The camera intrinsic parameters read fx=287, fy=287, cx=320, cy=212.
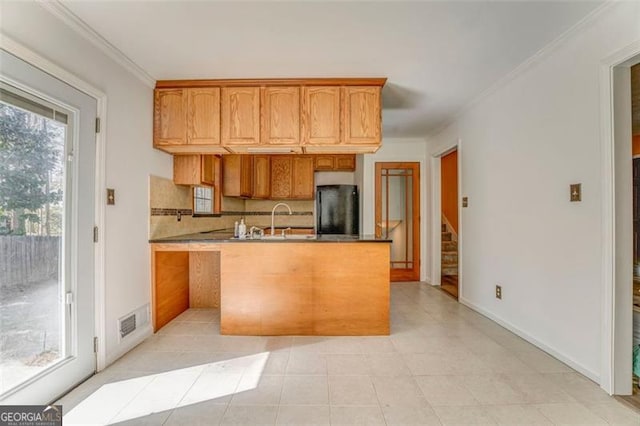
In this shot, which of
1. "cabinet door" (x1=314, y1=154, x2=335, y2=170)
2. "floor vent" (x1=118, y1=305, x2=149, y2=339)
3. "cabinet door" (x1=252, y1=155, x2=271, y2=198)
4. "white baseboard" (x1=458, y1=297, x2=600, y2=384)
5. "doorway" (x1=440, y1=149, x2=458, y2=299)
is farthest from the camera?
"cabinet door" (x1=314, y1=154, x2=335, y2=170)

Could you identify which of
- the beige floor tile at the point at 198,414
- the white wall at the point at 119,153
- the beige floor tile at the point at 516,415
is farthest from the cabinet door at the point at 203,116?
the beige floor tile at the point at 516,415

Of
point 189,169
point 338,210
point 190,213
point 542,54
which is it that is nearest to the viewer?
point 542,54

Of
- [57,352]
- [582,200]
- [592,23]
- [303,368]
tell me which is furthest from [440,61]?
[57,352]

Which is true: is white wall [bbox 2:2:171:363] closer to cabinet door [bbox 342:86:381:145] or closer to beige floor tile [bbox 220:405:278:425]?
beige floor tile [bbox 220:405:278:425]

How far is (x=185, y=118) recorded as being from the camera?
273cm

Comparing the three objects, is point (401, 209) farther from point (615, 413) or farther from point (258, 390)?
point (258, 390)

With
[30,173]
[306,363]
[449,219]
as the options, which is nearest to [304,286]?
A: [306,363]

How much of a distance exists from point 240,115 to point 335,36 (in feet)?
3.80

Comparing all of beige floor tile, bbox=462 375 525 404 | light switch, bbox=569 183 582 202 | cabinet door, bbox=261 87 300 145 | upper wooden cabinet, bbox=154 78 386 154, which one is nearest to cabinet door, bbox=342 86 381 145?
upper wooden cabinet, bbox=154 78 386 154

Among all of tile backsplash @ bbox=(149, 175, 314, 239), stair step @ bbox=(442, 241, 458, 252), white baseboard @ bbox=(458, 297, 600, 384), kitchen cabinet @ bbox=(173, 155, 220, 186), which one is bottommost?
white baseboard @ bbox=(458, 297, 600, 384)

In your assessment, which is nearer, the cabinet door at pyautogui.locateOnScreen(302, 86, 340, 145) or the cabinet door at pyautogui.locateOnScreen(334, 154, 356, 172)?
the cabinet door at pyautogui.locateOnScreen(302, 86, 340, 145)

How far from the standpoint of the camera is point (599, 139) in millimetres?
1829

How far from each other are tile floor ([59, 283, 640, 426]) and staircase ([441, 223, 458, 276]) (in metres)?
2.41

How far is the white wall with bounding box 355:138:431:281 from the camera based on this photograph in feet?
15.4
